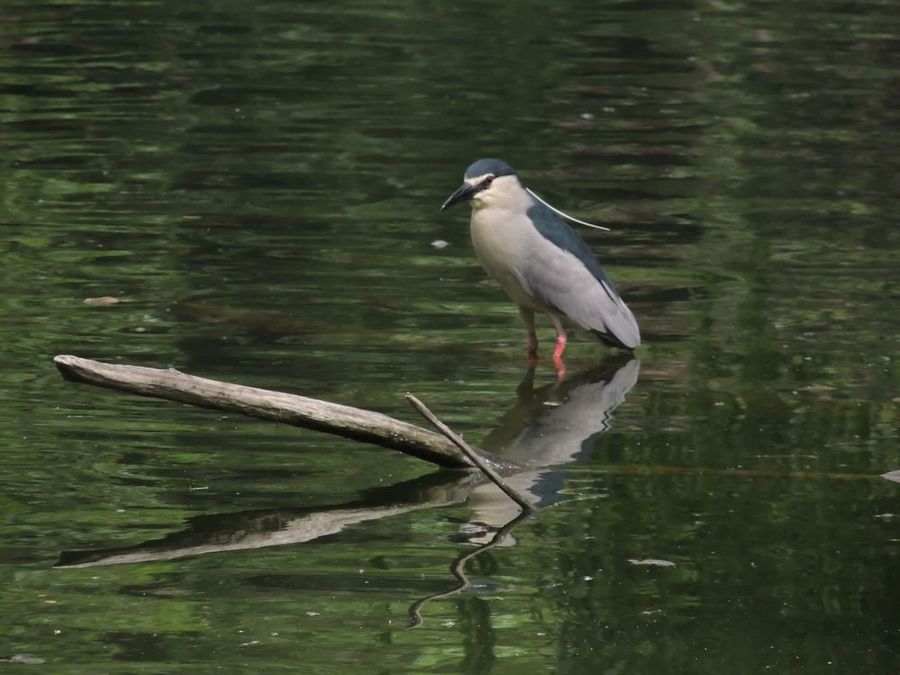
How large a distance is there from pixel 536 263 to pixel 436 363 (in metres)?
0.66

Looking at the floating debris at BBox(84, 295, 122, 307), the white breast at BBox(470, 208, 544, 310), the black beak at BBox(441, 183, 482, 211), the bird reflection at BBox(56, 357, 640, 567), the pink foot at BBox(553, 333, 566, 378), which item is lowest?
the pink foot at BBox(553, 333, 566, 378)

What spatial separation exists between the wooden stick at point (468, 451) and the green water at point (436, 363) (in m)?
0.10

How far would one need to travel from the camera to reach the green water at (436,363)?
5410mm

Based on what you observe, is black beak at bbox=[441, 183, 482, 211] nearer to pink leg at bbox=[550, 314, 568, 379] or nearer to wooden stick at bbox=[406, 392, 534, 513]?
pink leg at bbox=[550, 314, 568, 379]

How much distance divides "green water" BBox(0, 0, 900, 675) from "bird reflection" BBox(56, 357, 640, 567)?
0.02m

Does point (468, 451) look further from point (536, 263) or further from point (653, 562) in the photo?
point (536, 263)

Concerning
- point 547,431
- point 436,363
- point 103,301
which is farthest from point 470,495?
point 103,301

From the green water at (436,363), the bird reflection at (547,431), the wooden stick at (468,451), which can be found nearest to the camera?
the green water at (436,363)

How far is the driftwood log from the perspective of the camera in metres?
5.92

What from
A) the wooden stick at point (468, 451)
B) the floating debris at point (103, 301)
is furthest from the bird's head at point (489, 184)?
the wooden stick at point (468, 451)

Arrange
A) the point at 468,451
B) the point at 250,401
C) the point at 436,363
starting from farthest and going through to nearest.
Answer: the point at 436,363 < the point at 250,401 < the point at 468,451

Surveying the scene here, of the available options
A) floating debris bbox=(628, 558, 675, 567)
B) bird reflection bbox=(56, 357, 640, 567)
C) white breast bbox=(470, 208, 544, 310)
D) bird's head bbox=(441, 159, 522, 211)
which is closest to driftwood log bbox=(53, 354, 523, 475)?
bird reflection bbox=(56, 357, 640, 567)

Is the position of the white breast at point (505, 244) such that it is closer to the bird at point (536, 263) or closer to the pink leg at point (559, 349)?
the bird at point (536, 263)

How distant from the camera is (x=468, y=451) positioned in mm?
5699
